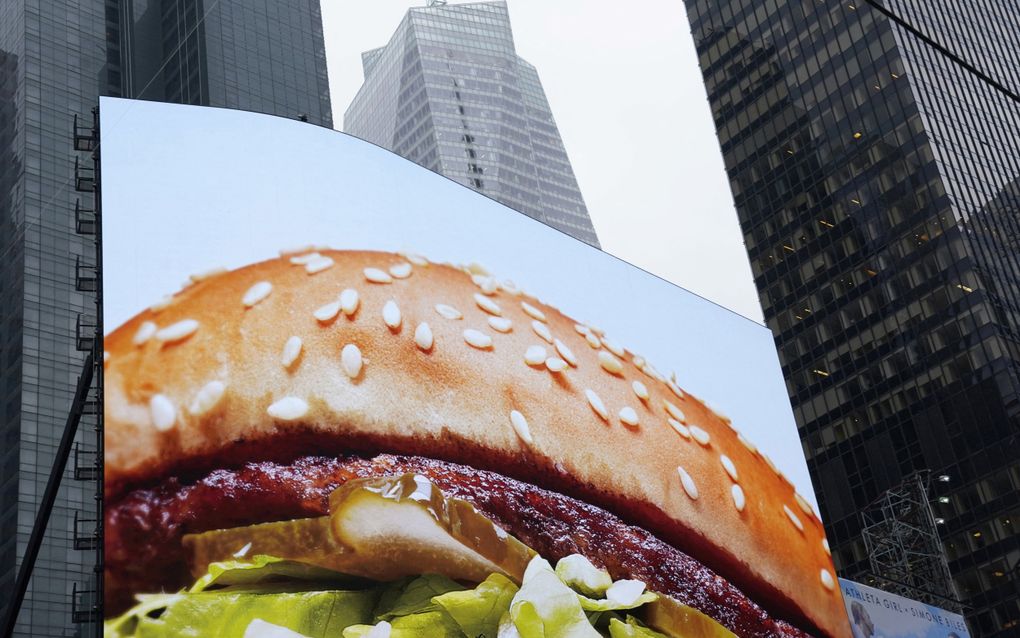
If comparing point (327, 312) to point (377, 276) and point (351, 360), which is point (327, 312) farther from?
point (377, 276)

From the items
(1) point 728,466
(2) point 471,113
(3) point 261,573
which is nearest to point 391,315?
(3) point 261,573

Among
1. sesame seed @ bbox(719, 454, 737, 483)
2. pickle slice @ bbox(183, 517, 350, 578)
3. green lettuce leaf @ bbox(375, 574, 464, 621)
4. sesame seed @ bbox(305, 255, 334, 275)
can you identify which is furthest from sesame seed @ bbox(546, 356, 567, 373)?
pickle slice @ bbox(183, 517, 350, 578)

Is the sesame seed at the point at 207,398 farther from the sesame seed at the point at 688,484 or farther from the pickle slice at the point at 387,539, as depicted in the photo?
the sesame seed at the point at 688,484

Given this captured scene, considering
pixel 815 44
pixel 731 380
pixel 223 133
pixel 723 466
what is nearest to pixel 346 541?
pixel 223 133

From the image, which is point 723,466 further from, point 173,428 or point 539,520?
point 173,428

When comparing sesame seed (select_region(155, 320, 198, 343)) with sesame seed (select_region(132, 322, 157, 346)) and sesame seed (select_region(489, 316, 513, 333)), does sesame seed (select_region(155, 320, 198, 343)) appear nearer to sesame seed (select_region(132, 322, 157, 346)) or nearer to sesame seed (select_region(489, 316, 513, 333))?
sesame seed (select_region(132, 322, 157, 346))

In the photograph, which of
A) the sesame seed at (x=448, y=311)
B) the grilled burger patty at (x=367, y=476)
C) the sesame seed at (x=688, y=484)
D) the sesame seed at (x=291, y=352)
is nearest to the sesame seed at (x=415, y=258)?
the sesame seed at (x=448, y=311)
